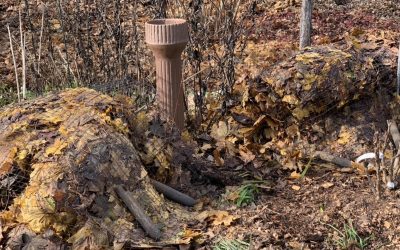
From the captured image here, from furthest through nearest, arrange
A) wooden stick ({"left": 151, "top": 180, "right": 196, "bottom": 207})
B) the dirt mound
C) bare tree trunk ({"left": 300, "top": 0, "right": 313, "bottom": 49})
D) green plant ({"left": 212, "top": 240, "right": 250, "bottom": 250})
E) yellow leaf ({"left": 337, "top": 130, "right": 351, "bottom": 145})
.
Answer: bare tree trunk ({"left": 300, "top": 0, "right": 313, "bottom": 49})
yellow leaf ({"left": 337, "top": 130, "right": 351, "bottom": 145})
wooden stick ({"left": 151, "top": 180, "right": 196, "bottom": 207})
green plant ({"left": 212, "top": 240, "right": 250, "bottom": 250})
the dirt mound

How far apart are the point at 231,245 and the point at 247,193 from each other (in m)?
0.56

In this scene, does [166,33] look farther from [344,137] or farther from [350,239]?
[350,239]

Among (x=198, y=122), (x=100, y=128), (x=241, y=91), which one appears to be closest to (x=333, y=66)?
(x=241, y=91)

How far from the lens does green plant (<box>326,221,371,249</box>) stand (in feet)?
10.1

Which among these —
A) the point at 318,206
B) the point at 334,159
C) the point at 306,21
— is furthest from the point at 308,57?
the point at 306,21

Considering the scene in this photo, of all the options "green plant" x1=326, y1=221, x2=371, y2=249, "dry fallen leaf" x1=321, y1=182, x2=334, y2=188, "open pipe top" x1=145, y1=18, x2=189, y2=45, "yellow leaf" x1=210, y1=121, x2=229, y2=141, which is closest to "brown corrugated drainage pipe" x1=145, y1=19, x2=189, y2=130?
"open pipe top" x1=145, y1=18, x2=189, y2=45

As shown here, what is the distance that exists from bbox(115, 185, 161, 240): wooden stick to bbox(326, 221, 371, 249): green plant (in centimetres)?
100

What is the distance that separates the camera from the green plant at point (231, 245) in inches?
120

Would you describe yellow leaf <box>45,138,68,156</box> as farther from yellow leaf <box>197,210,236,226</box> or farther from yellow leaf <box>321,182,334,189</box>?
yellow leaf <box>321,182,334,189</box>

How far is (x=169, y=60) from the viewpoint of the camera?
13.2 ft

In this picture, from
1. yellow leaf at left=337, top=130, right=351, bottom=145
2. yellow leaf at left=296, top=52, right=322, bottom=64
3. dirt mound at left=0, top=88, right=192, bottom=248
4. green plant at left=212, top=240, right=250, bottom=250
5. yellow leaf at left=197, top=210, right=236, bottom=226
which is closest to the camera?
dirt mound at left=0, top=88, right=192, bottom=248

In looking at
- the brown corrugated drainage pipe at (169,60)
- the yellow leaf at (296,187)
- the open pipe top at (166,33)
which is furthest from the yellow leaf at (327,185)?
the open pipe top at (166,33)

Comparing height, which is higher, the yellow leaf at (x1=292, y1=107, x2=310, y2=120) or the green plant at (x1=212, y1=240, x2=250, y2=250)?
the yellow leaf at (x1=292, y1=107, x2=310, y2=120)

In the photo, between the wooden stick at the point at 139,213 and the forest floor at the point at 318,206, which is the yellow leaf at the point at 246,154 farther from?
the wooden stick at the point at 139,213
